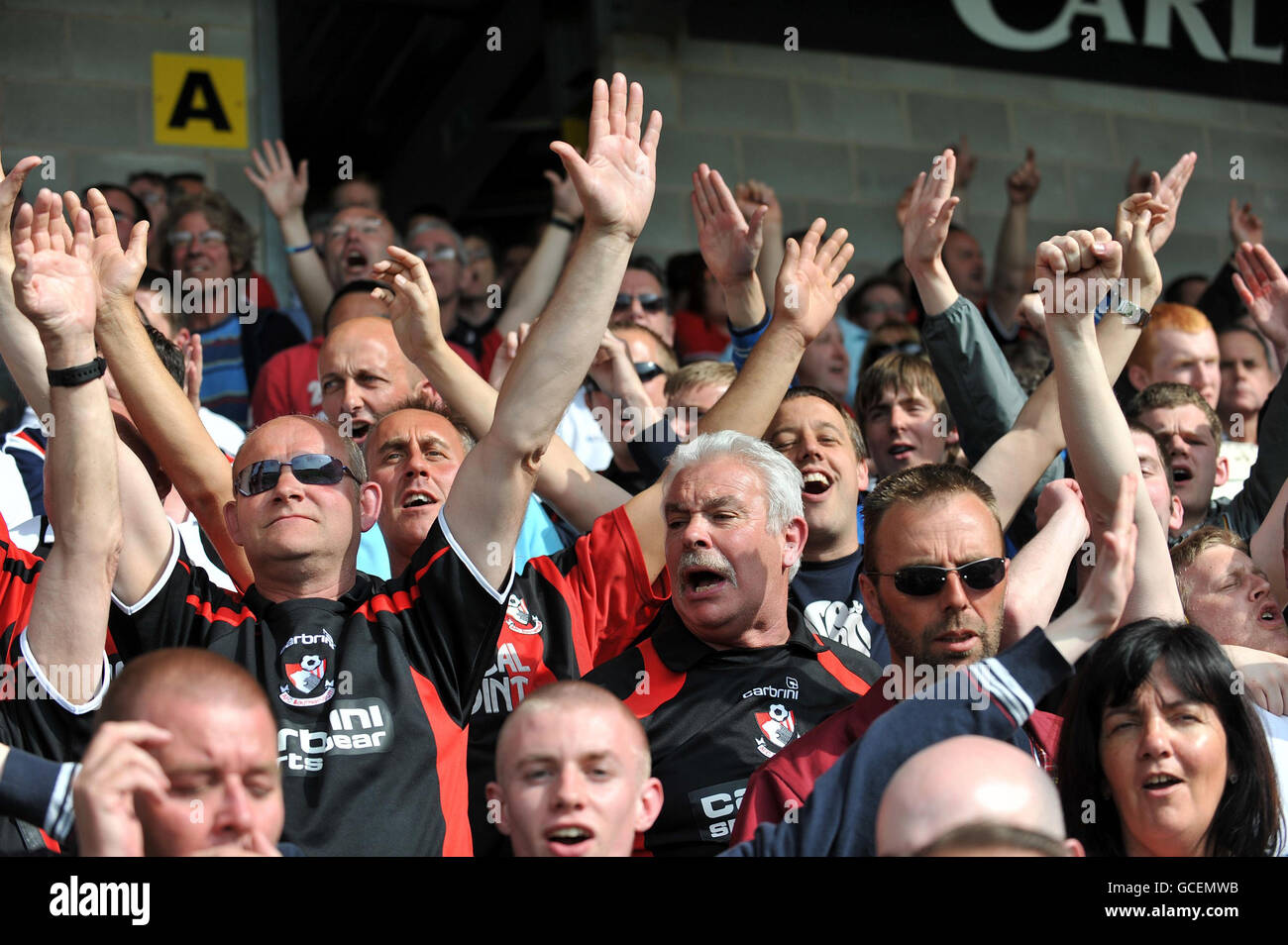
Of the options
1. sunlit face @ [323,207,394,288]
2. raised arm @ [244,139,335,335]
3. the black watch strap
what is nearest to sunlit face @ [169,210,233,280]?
raised arm @ [244,139,335,335]

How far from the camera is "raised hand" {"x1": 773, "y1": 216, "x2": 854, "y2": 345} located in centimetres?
436

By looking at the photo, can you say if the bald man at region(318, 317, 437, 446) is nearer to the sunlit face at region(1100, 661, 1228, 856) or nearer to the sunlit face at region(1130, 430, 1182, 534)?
the sunlit face at region(1130, 430, 1182, 534)

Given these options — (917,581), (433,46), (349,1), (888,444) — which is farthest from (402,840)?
(433,46)

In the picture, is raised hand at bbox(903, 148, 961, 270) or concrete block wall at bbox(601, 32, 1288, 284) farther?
concrete block wall at bbox(601, 32, 1288, 284)

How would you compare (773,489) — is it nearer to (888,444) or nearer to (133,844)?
(888,444)

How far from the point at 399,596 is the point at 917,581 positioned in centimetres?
113

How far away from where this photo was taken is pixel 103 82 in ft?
25.6

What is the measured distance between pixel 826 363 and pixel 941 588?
284 centimetres

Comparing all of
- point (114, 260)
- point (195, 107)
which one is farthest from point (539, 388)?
point (195, 107)

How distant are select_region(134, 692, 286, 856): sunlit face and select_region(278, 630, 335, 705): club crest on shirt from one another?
2.19 ft

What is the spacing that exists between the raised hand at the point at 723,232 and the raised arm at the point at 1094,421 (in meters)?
1.03

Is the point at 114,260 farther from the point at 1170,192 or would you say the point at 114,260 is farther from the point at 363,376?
the point at 1170,192

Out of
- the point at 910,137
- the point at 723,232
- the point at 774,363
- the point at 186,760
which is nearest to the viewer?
the point at 186,760
